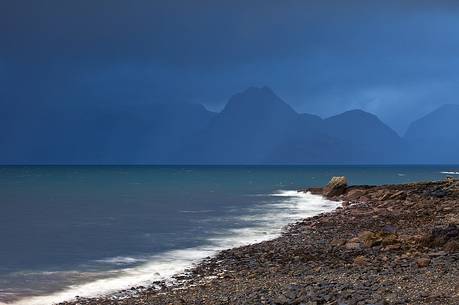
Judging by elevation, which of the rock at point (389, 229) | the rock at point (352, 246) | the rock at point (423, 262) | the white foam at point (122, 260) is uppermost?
the rock at point (423, 262)

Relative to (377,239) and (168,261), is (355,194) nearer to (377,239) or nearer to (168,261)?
(377,239)

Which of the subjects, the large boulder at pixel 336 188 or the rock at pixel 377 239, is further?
the large boulder at pixel 336 188

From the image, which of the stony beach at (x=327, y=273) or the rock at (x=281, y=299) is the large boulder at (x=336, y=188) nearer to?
the stony beach at (x=327, y=273)

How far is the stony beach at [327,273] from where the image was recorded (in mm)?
14211

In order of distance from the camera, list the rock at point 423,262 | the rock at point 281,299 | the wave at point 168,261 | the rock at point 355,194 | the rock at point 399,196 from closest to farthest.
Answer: the rock at point 281,299 → the rock at point 423,262 → the wave at point 168,261 → the rock at point 399,196 → the rock at point 355,194

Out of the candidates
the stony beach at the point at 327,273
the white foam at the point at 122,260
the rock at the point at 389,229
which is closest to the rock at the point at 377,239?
the stony beach at the point at 327,273

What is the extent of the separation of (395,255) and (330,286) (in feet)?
20.2

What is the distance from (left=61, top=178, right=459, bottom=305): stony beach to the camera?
14.2 metres

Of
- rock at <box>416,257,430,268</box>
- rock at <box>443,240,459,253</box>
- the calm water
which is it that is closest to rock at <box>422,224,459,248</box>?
rock at <box>443,240,459,253</box>

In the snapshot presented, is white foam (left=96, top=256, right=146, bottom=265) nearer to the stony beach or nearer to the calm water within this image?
the calm water

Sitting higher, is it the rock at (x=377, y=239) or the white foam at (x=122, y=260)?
the rock at (x=377, y=239)

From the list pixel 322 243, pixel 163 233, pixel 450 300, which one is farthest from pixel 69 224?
pixel 450 300

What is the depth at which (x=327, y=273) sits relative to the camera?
18172 millimetres

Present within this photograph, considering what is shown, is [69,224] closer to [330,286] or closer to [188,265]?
[188,265]
